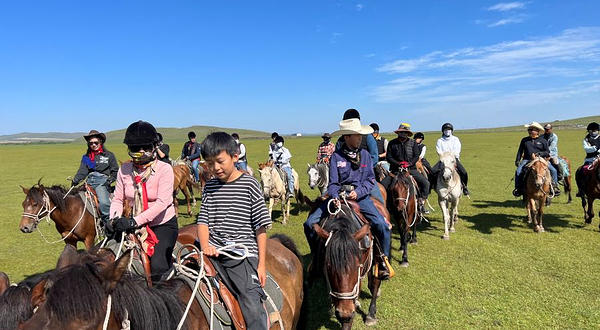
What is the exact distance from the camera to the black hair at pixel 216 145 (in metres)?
2.53

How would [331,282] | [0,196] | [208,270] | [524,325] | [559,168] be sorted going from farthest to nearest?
1. [0,196]
2. [559,168]
3. [524,325]
4. [331,282]
5. [208,270]

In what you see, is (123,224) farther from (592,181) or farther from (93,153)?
(592,181)

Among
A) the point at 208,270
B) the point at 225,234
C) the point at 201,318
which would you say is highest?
the point at 225,234

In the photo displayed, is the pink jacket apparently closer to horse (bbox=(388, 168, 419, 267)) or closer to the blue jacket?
the blue jacket

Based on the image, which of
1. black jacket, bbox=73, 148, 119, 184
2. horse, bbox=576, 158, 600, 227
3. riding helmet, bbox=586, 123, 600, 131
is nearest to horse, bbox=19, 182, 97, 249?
black jacket, bbox=73, 148, 119, 184

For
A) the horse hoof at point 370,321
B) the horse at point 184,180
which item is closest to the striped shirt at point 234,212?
the horse hoof at point 370,321

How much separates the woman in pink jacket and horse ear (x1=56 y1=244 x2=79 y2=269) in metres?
1.12

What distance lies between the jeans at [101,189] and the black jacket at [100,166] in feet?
0.31

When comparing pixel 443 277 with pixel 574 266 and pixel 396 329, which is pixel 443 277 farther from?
pixel 574 266

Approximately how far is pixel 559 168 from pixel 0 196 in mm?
24797

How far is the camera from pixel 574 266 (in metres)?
6.89

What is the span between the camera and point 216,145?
8.36 ft

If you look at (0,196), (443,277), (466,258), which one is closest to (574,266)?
(466,258)

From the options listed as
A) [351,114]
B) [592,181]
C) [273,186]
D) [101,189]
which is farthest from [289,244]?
[592,181]
